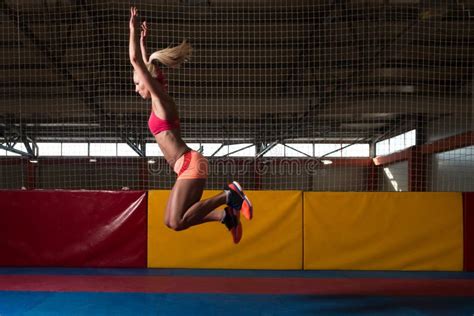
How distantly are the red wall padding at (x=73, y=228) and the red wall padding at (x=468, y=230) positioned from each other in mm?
4480

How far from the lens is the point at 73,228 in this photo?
5508 mm

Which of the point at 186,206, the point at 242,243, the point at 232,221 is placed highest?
the point at 186,206

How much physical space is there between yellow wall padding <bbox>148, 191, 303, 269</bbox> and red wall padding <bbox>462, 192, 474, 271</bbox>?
229cm

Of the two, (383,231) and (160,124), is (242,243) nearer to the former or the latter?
(383,231)

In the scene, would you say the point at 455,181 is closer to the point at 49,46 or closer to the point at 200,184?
the point at 200,184

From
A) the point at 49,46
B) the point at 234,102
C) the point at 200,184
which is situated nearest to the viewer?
the point at 200,184

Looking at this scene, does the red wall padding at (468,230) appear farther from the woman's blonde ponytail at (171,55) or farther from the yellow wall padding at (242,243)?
the woman's blonde ponytail at (171,55)

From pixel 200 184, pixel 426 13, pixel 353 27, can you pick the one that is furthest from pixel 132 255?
pixel 426 13

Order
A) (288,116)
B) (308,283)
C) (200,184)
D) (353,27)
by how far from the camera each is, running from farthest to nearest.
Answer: (288,116) < (353,27) < (308,283) < (200,184)

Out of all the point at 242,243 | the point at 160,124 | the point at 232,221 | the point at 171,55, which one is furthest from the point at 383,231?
the point at 171,55

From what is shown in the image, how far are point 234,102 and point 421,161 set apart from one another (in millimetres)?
4293

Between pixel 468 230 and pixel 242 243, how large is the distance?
316 centimetres

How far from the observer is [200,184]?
3.03 metres

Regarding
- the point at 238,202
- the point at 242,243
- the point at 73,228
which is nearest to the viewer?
the point at 238,202
